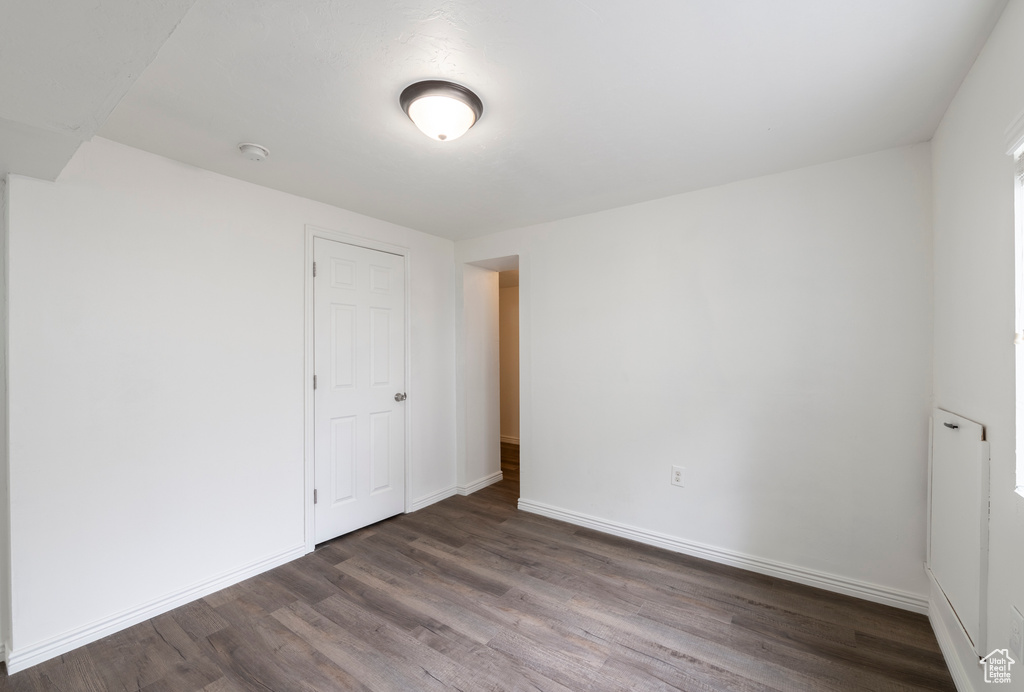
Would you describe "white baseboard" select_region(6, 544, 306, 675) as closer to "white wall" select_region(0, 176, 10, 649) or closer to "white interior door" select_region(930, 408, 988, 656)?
"white wall" select_region(0, 176, 10, 649)

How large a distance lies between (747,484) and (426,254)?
301 centimetres

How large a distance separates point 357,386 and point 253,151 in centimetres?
169

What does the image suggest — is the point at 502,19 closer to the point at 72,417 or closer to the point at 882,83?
the point at 882,83

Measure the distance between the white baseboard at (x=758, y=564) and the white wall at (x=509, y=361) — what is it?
273 centimetres

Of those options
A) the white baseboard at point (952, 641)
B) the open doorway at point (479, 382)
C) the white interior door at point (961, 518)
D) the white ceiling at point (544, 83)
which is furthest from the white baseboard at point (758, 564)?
the white ceiling at point (544, 83)

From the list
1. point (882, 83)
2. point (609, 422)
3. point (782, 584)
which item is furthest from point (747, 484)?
point (882, 83)

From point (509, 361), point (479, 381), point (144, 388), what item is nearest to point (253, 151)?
point (144, 388)

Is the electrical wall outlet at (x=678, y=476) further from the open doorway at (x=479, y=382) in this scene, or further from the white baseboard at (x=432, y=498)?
the white baseboard at (x=432, y=498)

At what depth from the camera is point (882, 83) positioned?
170 centimetres

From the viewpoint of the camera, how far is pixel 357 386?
327 centimetres

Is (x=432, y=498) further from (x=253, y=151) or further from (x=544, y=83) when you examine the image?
(x=544, y=83)

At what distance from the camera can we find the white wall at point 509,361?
6188 mm

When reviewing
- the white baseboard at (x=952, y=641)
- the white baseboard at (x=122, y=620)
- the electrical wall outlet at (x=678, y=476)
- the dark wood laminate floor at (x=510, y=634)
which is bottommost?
the dark wood laminate floor at (x=510, y=634)

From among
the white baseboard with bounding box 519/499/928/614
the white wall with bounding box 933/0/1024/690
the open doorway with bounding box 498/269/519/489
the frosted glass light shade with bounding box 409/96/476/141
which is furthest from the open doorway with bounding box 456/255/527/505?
the white wall with bounding box 933/0/1024/690
